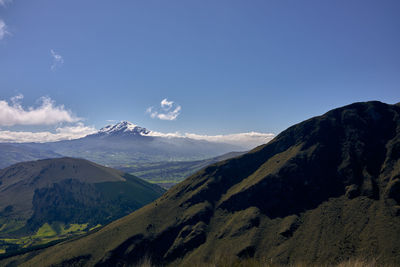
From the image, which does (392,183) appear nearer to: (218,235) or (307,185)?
(307,185)

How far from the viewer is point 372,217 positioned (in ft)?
440

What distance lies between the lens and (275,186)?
186 metres

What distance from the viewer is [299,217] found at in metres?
159

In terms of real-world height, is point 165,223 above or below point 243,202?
below

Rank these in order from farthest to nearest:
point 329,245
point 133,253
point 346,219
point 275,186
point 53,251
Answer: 1. point 53,251
2. point 275,186
3. point 133,253
4. point 346,219
5. point 329,245

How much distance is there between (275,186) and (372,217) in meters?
64.5

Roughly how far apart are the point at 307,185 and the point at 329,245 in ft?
178

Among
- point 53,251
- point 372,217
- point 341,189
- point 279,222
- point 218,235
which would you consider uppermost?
point 341,189

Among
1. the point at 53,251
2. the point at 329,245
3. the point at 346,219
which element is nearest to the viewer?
the point at 329,245

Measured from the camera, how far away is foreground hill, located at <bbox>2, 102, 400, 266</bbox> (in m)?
132

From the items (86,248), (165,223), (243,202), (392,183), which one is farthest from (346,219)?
(86,248)

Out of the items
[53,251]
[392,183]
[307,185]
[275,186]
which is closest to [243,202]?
[275,186]

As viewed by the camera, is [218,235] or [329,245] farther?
[218,235]

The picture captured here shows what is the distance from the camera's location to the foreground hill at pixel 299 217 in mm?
132125
